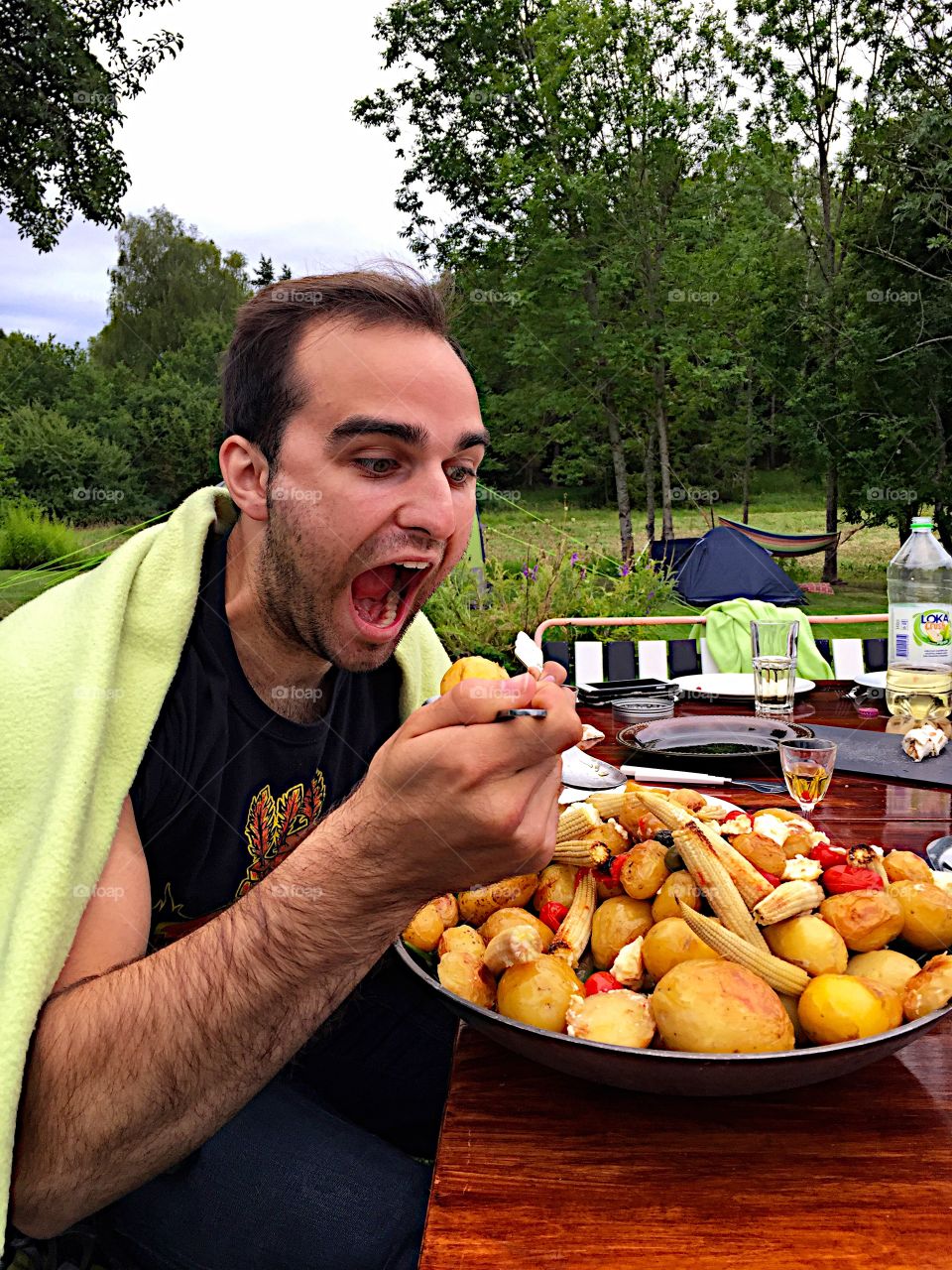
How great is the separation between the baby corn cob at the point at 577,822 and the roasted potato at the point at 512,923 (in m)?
0.12

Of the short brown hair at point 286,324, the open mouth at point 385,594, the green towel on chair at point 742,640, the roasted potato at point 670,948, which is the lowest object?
the green towel on chair at point 742,640

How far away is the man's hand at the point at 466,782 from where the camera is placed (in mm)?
860

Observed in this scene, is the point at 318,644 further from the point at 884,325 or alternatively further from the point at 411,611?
the point at 884,325

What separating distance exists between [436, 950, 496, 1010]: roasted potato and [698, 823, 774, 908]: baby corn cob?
0.26m

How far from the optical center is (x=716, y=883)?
0.90m

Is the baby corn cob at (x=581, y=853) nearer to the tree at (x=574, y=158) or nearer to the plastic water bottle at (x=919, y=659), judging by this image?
the plastic water bottle at (x=919, y=659)

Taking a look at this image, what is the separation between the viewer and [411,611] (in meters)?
1.45

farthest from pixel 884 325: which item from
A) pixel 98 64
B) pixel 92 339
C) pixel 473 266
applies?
pixel 92 339

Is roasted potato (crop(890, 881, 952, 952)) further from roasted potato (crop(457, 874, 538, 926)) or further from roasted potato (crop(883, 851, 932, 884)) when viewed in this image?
roasted potato (crop(457, 874, 538, 926))

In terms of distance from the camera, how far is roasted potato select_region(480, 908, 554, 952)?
36.8 inches

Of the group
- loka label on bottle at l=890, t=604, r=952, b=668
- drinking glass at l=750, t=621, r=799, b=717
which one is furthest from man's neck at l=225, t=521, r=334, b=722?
loka label on bottle at l=890, t=604, r=952, b=668

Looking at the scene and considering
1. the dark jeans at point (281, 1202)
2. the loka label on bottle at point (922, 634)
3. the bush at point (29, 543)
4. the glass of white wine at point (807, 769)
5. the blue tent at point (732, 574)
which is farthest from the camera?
the blue tent at point (732, 574)

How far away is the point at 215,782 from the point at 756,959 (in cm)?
84

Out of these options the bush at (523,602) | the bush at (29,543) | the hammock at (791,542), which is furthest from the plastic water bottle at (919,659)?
the hammock at (791,542)
